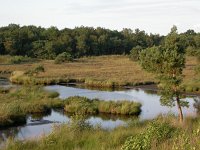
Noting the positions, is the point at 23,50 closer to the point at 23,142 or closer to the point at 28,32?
the point at 28,32

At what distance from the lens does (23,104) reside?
30672 mm

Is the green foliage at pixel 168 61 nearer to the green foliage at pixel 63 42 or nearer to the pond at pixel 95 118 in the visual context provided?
the pond at pixel 95 118

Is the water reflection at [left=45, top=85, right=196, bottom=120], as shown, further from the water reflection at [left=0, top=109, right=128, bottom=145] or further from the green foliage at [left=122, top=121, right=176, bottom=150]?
the green foliage at [left=122, top=121, right=176, bottom=150]

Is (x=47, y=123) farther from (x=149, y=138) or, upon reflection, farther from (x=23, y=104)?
(x=149, y=138)

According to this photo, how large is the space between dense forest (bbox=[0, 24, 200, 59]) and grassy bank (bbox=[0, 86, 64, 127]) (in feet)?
176

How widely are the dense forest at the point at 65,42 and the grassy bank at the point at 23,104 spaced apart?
53.7 metres

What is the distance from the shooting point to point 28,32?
355 ft

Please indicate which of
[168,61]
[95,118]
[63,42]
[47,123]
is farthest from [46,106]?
[63,42]

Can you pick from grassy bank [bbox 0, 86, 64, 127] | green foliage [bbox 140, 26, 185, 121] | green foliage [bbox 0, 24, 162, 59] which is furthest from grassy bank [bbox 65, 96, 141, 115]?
green foliage [bbox 0, 24, 162, 59]

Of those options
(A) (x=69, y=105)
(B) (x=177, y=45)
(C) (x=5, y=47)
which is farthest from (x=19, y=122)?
(C) (x=5, y=47)

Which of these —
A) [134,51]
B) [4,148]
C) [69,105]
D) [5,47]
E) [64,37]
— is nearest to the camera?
[4,148]

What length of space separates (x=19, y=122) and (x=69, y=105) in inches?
224

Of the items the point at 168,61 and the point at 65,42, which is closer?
the point at 168,61

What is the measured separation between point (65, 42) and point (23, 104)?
76.5 meters
